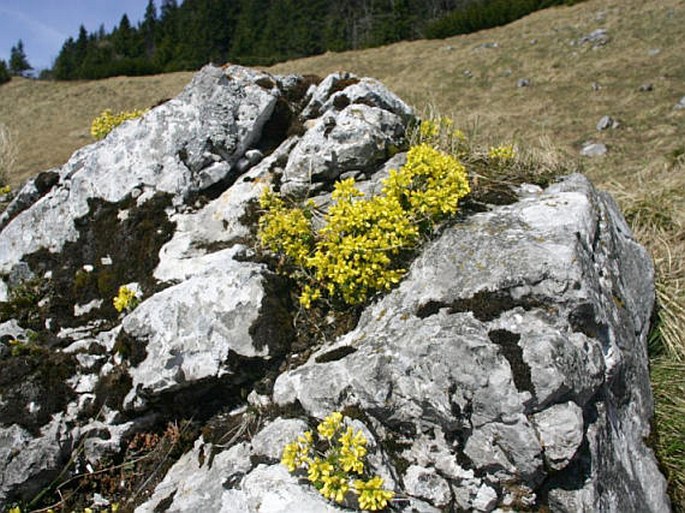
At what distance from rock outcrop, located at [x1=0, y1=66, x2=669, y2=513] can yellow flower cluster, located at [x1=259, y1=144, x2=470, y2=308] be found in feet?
0.64

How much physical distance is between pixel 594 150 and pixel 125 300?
12.5 meters

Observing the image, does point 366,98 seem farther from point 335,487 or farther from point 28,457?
point 28,457

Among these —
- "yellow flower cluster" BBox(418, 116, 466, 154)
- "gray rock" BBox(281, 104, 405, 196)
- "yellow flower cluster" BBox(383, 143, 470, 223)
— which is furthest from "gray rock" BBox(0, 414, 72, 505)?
"yellow flower cluster" BBox(418, 116, 466, 154)

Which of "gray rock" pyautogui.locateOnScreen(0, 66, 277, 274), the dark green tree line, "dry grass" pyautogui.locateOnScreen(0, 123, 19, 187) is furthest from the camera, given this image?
the dark green tree line

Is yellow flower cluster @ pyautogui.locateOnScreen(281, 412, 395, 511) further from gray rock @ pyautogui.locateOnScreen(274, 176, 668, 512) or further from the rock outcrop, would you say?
gray rock @ pyautogui.locateOnScreen(274, 176, 668, 512)

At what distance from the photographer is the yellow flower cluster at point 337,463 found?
8.90 feet

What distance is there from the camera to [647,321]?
4.59 m

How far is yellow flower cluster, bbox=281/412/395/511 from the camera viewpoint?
2713 millimetres

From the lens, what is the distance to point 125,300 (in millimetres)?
4184

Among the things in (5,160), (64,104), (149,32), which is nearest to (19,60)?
(149,32)

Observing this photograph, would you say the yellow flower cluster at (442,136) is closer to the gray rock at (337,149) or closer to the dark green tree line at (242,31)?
the gray rock at (337,149)

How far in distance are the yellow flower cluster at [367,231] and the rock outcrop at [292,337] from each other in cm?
19

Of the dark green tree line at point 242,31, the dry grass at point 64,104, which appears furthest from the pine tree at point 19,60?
the dry grass at point 64,104

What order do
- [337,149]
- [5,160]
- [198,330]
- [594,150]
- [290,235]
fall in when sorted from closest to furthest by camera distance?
[198,330] < [290,235] < [337,149] < [5,160] < [594,150]
